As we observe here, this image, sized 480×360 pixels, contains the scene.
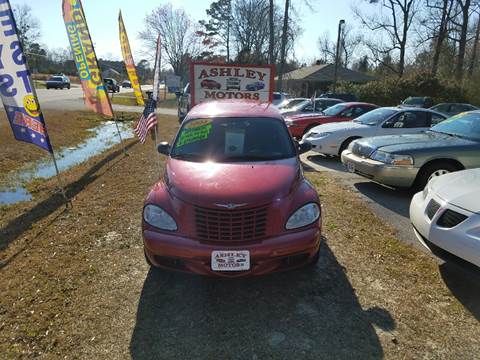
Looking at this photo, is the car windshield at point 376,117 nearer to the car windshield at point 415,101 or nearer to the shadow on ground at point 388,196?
the shadow on ground at point 388,196

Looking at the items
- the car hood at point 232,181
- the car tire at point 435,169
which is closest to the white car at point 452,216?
the car hood at point 232,181

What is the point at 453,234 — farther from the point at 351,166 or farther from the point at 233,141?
the point at 351,166

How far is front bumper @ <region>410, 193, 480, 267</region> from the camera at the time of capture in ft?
10.1

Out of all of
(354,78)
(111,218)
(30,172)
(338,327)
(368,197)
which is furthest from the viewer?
(354,78)

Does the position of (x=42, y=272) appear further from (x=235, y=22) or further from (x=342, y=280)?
(x=235, y=22)

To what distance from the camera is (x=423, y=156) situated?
607cm

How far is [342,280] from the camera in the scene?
369 cm

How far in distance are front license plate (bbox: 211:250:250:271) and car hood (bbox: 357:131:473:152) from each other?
169 inches

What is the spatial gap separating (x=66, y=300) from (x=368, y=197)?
5095 millimetres

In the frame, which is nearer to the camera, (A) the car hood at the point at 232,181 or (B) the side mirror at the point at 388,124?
(A) the car hood at the point at 232,181

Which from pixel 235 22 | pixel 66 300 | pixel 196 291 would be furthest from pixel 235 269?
pixel 235 22

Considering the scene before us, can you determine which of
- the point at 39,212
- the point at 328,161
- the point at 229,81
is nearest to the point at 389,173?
the point at 328,161

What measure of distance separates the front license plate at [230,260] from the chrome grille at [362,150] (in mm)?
4455

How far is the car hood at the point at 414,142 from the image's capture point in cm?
614
